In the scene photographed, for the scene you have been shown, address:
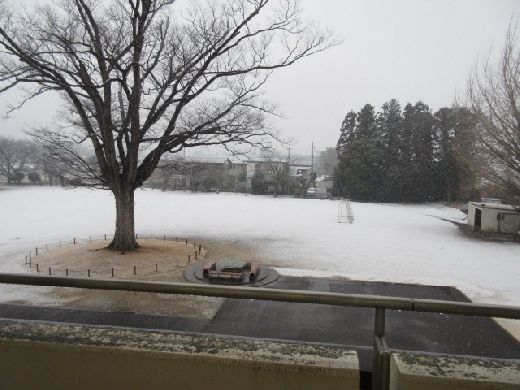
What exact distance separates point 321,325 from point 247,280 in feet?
13.6

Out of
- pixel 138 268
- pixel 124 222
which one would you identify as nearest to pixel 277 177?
pixel 124 222

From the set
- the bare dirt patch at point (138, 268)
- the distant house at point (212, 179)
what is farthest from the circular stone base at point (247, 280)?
the distant house at point (212, 179)

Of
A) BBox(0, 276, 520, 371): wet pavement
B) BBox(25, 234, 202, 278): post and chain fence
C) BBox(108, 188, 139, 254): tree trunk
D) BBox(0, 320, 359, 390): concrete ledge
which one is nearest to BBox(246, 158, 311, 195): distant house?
BBox(25, 234, 202, 278): post and chain fence

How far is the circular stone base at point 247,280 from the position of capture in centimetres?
1154

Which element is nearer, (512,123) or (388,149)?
(512,123)

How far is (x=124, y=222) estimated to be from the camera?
15.4 m

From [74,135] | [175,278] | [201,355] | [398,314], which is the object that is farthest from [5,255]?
[201,355]

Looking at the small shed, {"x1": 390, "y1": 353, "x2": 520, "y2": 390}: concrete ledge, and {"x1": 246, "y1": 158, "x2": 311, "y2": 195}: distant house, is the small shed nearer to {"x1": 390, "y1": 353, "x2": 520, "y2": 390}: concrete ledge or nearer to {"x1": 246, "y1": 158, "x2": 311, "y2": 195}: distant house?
{"x1": 390, "y1": 353, "x2": 520, "y2": 390}: concrete ledge

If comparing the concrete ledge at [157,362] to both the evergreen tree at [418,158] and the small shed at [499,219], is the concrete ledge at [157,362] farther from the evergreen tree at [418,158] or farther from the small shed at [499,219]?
the evergreen tree at [418,158]

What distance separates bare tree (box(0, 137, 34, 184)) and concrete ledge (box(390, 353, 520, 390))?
79772 millimetres

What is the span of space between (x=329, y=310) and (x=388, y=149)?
46855 mm

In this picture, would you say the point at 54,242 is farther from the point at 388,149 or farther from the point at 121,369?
the point at 388,149

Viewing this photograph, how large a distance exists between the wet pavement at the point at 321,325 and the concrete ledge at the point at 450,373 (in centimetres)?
543

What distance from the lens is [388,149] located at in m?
51.7
